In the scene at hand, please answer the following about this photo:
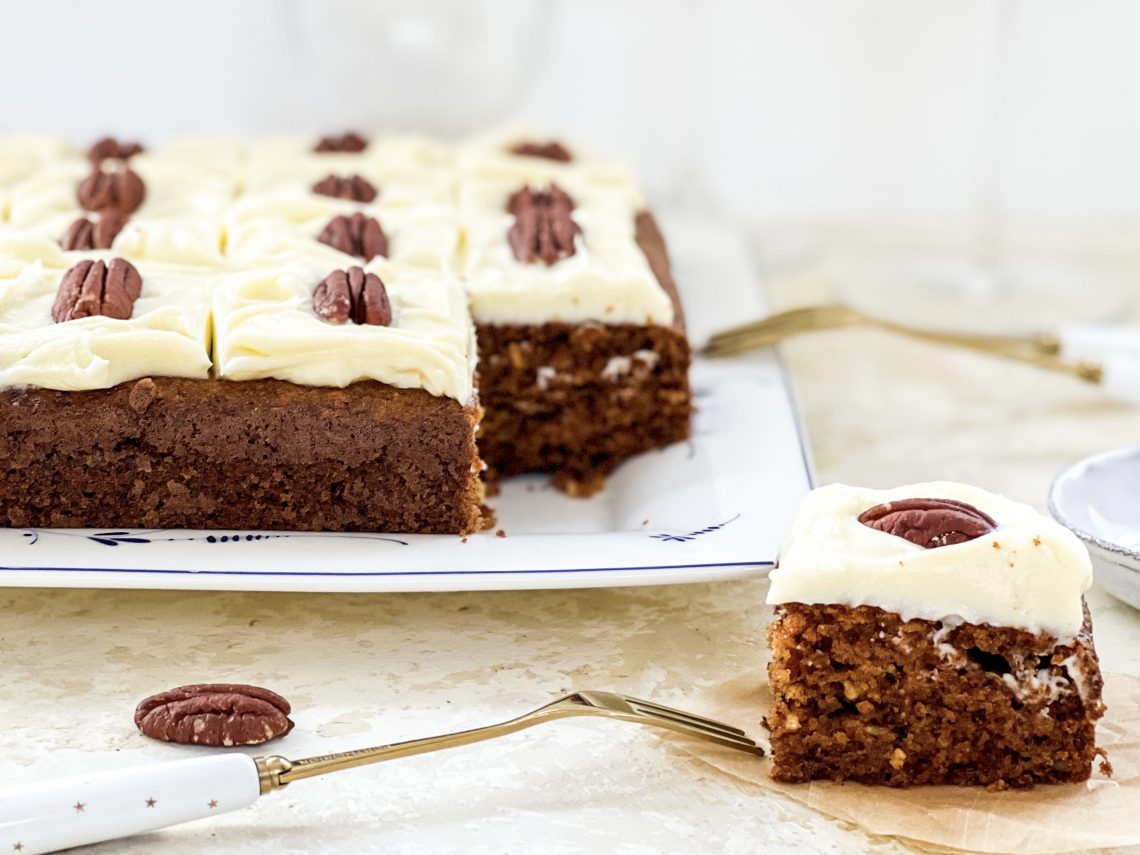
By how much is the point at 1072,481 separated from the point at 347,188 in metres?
1.95

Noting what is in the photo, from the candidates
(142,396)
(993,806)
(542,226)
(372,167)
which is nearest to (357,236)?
(542,226)

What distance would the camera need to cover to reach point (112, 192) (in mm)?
3672

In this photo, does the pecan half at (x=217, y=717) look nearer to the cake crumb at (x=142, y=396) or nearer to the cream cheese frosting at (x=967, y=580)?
the cake crumb at (x=142, y=396)

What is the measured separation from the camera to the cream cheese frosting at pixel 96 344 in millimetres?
2707

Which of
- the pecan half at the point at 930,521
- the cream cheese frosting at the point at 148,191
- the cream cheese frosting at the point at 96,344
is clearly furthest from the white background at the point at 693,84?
the pecan half at the point at 930,521

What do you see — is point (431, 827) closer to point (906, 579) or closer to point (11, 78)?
point (906, 579)

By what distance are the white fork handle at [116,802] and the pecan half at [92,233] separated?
1.58 m

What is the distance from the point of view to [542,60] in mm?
4836

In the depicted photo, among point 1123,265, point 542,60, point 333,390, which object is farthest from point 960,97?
point 333,390

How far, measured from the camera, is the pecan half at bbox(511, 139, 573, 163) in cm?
419

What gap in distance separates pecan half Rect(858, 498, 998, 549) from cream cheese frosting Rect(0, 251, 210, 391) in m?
1.31

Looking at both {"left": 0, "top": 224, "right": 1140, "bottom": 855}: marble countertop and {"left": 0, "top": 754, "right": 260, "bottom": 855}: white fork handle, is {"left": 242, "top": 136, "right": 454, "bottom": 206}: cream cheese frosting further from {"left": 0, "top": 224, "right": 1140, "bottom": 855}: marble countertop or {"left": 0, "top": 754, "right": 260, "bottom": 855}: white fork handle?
{"left": 0, "top": 754, "right": 260, "bottom": 855}: white fork handle

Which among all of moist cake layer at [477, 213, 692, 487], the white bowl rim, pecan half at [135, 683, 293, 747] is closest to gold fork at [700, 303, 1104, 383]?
moist cake layer at [477, 213, 692, 487]

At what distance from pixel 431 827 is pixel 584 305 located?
1.45m
